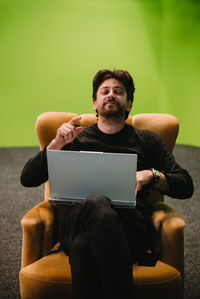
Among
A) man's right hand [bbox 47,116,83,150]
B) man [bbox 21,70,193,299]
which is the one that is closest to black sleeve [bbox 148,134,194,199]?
man [bbox 21,70,193,299]

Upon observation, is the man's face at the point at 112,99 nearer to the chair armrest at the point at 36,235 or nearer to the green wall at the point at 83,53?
the chair armrest at the point at 36,235

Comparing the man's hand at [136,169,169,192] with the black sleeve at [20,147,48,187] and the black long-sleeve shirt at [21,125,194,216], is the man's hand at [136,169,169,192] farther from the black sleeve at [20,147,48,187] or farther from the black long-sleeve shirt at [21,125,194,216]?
the black sleeve at [20,147,48,187]

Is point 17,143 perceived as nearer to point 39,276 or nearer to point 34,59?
point 34,59

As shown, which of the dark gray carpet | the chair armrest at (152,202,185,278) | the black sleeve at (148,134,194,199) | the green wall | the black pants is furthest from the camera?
the green wall

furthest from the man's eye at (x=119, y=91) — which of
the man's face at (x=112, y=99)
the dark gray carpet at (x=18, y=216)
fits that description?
the dark gray carpet at (x=18, y=216)

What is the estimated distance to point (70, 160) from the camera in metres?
1.38

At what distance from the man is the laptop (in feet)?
0.18

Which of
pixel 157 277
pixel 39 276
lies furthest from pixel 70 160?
pixel 157 277

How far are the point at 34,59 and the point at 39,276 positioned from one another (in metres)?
5.00

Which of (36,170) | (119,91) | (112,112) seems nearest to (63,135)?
(36,170)

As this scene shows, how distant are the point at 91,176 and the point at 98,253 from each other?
1.04ft

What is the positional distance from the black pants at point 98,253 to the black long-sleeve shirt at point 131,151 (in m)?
0.35

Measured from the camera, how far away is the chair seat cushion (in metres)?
1.30

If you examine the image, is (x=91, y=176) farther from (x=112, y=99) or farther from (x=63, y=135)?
(x=112, y=99)
